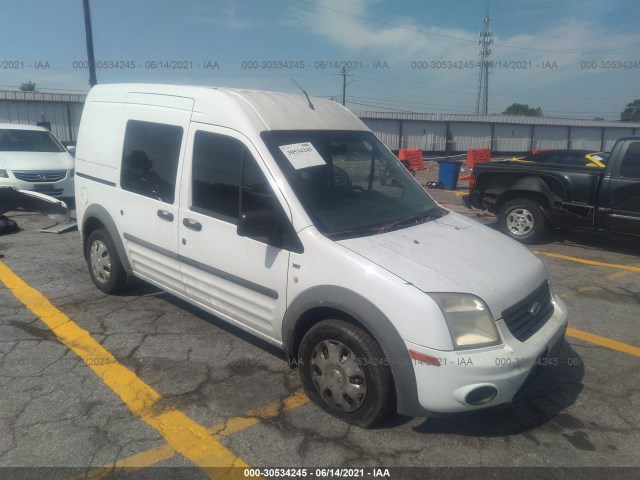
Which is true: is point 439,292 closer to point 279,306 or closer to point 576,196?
point 279,306

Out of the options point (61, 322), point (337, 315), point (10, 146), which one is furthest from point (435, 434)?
point (10, 146)

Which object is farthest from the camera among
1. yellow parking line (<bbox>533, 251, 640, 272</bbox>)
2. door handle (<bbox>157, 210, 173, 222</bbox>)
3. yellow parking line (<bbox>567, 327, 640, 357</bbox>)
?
yellow parking line (<bbox>533, 251, 640, 272</bbox>)

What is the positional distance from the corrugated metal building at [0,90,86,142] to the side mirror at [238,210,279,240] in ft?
74.8

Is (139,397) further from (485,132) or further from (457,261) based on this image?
(485,132)

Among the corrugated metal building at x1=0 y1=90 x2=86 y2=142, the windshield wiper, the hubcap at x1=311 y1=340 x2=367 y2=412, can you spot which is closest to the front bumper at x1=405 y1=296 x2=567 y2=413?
the hubcap at x1=311 y1=340 x2=367 y2=412

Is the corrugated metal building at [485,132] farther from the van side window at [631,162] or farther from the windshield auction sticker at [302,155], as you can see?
the windshield auction sticker at [302,155]

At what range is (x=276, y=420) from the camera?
3289 mm

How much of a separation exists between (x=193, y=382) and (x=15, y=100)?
2319 cm

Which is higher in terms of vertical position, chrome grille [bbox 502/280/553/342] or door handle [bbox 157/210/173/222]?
door handle [bbox 157/210/173/222]

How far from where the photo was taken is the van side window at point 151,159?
167 inches

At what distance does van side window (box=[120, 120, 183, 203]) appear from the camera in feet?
13.9

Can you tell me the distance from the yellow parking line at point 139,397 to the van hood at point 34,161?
595 centimetres

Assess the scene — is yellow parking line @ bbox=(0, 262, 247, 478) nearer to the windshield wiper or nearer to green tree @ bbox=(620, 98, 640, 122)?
the windshield wiper

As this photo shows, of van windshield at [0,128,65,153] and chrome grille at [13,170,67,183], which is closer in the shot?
chrome grille at [13,170,67,183]
